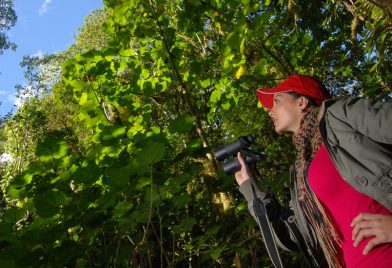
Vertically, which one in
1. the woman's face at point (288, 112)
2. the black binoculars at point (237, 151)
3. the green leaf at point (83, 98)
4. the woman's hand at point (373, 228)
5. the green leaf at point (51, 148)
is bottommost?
the woman's hand at point (373, 228)

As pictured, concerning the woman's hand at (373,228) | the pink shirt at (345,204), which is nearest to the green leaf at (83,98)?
the pink shirt at (345,204)

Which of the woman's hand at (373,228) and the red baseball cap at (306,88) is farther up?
the red baseball cap at (306,88)

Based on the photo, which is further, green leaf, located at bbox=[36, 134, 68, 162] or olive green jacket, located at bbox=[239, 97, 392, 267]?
green leaf, located at bbox=[36, 134, 68, 162]

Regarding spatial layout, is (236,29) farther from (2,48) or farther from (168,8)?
(2,48)

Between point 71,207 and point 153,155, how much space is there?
409 millimetres

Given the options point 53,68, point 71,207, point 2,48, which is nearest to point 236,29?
point 71,207

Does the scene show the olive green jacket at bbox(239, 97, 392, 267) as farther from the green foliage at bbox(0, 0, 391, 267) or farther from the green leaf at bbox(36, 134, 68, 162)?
the green leaf at bbox(36, 134, 68, 162)

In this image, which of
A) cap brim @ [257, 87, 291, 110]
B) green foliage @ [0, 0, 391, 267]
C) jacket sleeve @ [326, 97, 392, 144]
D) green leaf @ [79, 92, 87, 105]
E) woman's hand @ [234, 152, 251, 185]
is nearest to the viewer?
jacket sleeve @ [326, 97, 392, 144]

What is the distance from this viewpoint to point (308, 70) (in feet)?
20.5

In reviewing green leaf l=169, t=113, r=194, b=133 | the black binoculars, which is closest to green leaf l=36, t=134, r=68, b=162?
green leaf l=169, t=113, r=194, b=133

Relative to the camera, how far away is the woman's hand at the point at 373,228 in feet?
3.98

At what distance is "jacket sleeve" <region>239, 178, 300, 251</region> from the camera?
174 cm

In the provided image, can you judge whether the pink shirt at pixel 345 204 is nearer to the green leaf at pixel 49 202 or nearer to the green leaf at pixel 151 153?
the green leaf at pixel 151 153

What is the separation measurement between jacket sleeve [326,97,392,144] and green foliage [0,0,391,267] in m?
0.69
